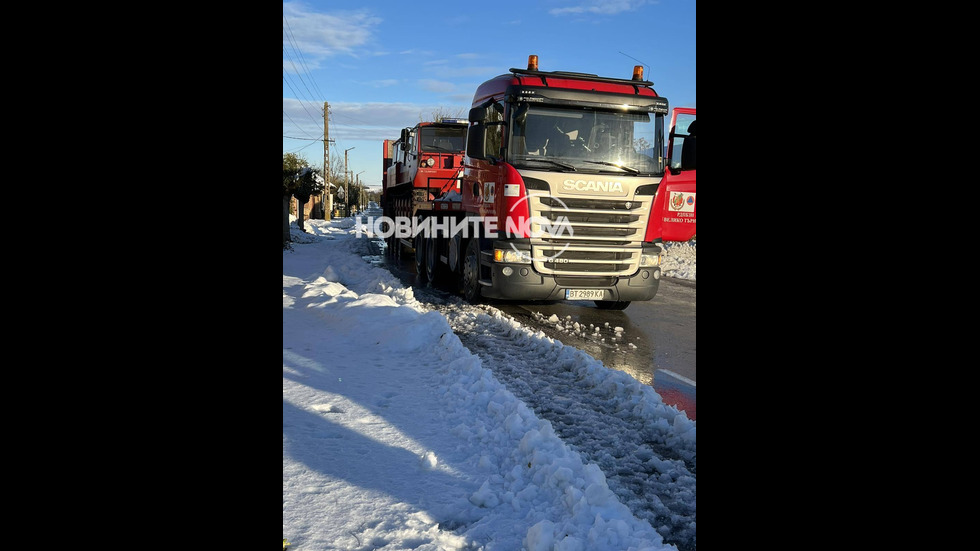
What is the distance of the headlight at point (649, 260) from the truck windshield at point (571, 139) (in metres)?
1.21

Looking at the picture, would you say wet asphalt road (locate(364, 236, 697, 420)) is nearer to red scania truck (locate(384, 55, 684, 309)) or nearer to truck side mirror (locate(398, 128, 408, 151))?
red scania truck (locate(384, 55, 684, 309))

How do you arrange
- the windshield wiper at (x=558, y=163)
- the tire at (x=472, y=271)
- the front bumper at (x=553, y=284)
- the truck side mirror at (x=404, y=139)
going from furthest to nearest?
the truck side mirror at (x=404, y=139) → the tire at (x=472, y=271) → the front bumper at (x=553, y=284) → the windshield wiper at (x=558, y=163)

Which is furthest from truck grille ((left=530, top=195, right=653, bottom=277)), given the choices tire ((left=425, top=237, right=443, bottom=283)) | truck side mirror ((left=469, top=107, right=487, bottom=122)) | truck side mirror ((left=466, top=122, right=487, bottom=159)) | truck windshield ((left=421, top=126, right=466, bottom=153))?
truck windshield ((left=421, top=126, right=466, bottom=153))

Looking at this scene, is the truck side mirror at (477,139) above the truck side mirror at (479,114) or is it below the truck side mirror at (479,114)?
below

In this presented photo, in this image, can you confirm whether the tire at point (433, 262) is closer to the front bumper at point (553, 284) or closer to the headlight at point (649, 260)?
the front bumper at point (553, 284)

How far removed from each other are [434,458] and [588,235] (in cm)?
550

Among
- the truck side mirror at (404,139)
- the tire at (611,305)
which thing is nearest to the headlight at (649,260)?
the tire at (611,305)

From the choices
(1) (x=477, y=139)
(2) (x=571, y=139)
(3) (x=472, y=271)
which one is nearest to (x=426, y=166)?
(3) (x=472, y=271)

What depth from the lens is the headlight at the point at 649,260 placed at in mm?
9098

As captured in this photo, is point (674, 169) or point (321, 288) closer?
point (674, 169)
